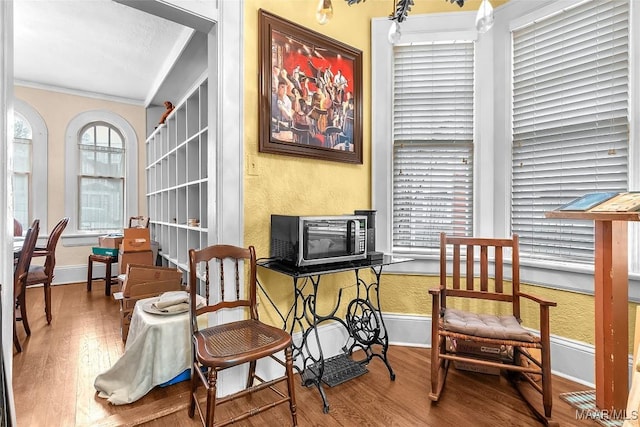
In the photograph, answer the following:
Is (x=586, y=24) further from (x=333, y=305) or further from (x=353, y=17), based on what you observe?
(x=333, y=305)

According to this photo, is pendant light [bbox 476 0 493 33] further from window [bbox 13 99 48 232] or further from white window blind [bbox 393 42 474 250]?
window [bbox 13 99 48 232]

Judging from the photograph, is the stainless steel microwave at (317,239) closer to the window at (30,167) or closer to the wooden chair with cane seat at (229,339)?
the wooden chair with cane seat at (229,339)

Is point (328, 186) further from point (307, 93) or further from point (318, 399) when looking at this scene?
point (318, 399)

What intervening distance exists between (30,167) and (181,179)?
2642 mm

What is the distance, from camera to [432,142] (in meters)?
2.70

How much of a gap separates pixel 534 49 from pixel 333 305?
2.44m

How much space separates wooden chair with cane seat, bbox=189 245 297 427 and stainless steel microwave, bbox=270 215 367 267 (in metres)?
0.23

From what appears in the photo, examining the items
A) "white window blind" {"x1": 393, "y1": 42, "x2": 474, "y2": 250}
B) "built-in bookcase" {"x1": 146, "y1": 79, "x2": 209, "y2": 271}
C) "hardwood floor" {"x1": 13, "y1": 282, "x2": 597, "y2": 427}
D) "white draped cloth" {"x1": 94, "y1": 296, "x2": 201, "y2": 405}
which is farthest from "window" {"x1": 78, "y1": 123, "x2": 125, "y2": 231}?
"white window blind" {"x1": 393, "y1": 42, "x2": 474, "y2": 250}

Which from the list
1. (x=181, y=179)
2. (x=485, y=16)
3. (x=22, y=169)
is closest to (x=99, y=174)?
(x=22, y=169)

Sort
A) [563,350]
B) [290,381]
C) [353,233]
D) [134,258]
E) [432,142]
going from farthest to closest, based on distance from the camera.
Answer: [134,258], [432,142], [563,350], [353,233], [290,381]

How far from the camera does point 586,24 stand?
7.02 ft

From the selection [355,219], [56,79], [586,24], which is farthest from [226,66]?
[56,79]

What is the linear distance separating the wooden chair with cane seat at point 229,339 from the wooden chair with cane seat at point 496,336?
3.06 feet

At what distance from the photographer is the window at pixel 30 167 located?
442 centimetres
